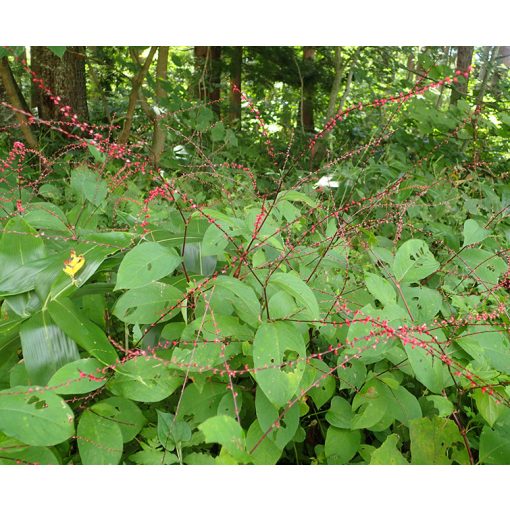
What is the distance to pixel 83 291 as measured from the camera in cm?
123

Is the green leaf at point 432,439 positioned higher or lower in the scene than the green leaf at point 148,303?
lower

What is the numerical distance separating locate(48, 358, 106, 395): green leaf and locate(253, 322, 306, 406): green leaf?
0.27 meters

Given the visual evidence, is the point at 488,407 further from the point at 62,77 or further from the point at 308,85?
the point at 308,85

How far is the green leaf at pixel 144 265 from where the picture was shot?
100 centimetres

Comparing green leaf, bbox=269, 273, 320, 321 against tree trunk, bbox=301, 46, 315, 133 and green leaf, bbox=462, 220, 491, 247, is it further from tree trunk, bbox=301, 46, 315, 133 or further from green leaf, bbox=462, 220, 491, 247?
tree trunk, bbox=301, 46, 315, 133

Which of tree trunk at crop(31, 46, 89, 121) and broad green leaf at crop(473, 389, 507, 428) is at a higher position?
broad green leaf at crop(473, 389, 507, 428)

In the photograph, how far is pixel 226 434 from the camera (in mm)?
848

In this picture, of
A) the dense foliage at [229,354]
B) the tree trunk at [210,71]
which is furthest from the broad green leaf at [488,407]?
the tree trunk at [210,71]


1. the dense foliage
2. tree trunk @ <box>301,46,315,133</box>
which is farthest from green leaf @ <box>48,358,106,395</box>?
tree trunk @ <box>301,46,315,133</box>

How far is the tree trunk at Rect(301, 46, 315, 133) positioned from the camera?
627cm

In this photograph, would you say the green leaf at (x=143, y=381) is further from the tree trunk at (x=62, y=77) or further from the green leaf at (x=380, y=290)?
the tree trunk at (x=62, y=77)

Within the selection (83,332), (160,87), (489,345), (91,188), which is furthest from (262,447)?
(160,87)

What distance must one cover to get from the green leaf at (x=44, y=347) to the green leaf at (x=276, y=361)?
36 cm

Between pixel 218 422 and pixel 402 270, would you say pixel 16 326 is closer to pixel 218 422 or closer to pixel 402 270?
pixel 218 422
